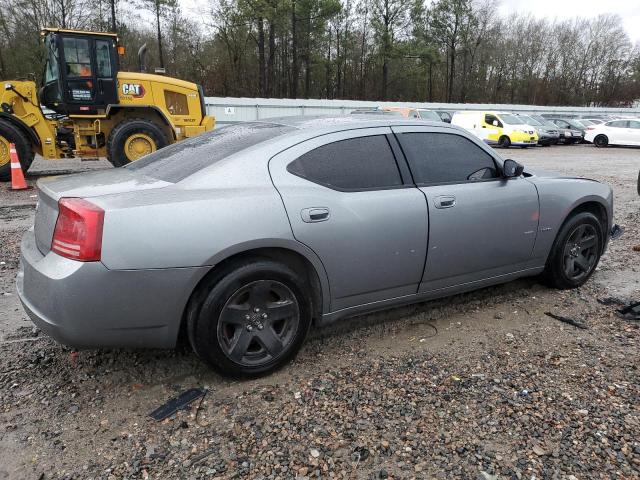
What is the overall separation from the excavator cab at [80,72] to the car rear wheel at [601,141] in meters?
23.2

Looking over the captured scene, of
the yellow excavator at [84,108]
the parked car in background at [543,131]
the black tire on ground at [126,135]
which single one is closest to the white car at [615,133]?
the parked car in background at [543,131]

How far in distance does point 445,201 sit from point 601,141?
84.3ft

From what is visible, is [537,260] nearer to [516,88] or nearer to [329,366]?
[329,366]

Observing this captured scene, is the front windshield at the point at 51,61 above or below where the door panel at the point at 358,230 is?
above

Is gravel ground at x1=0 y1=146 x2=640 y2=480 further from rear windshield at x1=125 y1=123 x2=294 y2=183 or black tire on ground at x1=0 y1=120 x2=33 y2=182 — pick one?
black tire on ground at x1=0 y1=120 x2=33 y2=182

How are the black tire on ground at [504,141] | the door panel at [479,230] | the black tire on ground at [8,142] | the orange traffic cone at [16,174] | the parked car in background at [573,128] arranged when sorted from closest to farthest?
the door panel at [479,230]
the orange traffic cone at [16,174]
the black tire on ground at [8,142]
the black tire on ground at [504,141]
the parked car in background at [573,128]

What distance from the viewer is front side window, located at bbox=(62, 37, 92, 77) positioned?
10609 mm

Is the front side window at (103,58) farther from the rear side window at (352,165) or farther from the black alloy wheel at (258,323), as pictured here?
the black alloy wheel at (258,323)

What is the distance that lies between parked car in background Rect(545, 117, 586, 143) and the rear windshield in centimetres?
2672

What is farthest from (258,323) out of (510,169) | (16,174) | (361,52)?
(361,52)

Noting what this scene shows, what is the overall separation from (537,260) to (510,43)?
6343 centimetres

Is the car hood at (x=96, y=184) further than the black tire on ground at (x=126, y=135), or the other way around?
the black tire on ground at (x=126, y=135)

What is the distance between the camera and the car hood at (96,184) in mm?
2709

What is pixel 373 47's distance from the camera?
51.1 m
